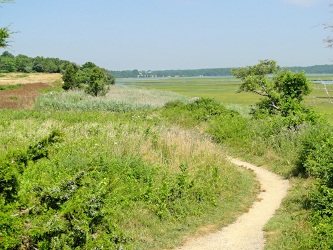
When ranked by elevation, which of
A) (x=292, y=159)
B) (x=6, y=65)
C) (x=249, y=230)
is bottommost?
(x=249, y=230)

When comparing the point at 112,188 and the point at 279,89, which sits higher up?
the point at 279,89

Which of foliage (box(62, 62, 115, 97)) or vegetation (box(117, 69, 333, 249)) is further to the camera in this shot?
foliage (box(62, 62, 115, 97))

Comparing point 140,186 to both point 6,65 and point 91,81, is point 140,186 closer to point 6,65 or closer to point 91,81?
point 6,65

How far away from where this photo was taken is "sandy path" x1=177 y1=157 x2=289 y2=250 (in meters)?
8.95

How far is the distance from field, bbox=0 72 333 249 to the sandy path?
0.80 ft

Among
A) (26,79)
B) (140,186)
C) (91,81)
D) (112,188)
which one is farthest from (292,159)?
(26,79)

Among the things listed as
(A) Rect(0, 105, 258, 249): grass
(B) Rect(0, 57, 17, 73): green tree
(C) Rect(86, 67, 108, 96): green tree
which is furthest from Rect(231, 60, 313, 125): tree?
(C) Rect(86, 67, 108, 96): green tree

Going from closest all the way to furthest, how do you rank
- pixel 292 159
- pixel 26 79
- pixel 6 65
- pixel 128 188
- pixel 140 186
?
pixel 128 188 → pixel 140 186 → pixel 6 65 → pixel 292 159 → pixel 26 79

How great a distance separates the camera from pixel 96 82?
45562mm

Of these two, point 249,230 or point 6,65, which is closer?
point 249,230

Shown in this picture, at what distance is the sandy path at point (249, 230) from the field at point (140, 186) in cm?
24

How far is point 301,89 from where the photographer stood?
2267 centimetres

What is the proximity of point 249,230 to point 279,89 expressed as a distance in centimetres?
1492

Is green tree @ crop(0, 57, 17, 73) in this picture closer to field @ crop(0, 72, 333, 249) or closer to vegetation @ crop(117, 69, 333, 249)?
field @ crop(0, 72, 333, 249)
